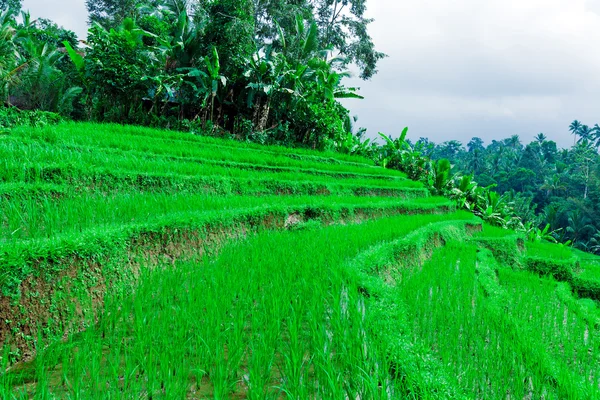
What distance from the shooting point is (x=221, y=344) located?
72.2 inches

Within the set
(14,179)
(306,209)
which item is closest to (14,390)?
(14,179)

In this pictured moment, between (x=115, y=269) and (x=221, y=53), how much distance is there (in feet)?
33.6

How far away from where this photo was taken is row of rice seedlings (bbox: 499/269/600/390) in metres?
2.13

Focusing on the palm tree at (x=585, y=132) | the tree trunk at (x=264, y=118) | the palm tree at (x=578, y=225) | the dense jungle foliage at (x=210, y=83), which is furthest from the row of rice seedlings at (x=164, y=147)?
the palm tree at (x=585, y=132)

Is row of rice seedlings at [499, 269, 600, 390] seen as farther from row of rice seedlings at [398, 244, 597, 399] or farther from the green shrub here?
the green shrub

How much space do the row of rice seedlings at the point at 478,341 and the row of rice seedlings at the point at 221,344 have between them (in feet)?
1.42

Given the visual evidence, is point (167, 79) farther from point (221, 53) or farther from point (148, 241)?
point (148, 241)

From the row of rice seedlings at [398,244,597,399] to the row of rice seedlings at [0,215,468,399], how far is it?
0.43 m

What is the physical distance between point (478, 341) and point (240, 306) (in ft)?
4.15

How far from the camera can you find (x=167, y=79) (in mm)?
10383

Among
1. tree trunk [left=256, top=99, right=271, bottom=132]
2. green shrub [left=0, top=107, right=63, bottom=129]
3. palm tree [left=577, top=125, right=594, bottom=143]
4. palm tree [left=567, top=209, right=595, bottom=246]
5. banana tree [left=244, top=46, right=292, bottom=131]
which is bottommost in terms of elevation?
palm tree [left=567, top=209, right=595, bottom=246]

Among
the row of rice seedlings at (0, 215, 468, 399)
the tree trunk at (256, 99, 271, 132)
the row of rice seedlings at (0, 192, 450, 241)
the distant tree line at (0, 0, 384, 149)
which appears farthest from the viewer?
the tree trunk at (256, 99, 271, 132)

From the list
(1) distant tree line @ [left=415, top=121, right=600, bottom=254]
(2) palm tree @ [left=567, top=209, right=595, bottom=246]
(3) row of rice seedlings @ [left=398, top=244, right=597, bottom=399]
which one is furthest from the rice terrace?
(2) palm tree @ [left=567, top=209, right=595, bottom=246]

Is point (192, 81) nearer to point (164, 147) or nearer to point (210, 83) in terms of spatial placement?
point (210, 83)
